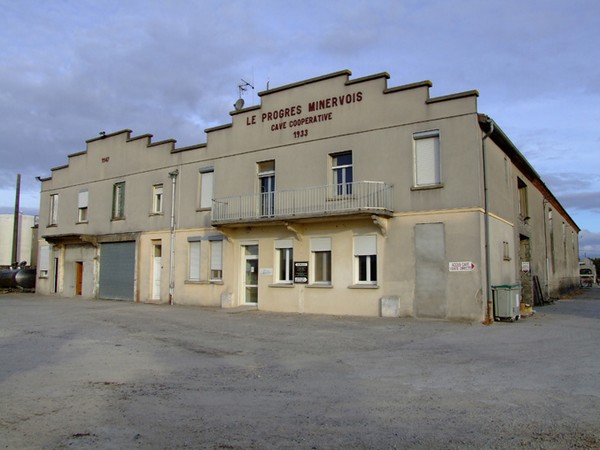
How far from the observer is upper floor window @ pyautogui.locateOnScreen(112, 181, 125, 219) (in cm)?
2619

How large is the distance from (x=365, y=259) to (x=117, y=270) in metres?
14.0

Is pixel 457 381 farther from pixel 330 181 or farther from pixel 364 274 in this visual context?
pixel 330 181

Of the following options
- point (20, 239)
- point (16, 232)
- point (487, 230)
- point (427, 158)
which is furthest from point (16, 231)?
point (487, 230)

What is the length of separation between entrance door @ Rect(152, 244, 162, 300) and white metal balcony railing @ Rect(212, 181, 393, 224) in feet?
15.5

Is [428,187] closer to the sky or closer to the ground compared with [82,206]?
closer to the ground

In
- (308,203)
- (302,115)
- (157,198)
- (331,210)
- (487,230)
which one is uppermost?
(302,115)

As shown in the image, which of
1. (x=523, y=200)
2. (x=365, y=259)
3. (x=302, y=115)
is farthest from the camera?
(x=523, y=200)

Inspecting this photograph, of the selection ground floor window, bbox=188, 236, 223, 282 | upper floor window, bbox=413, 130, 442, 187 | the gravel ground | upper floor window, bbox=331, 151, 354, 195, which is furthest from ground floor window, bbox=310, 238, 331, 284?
ground floor window, bbox=188, 236, 223, 282

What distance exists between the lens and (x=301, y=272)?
18.6 meters

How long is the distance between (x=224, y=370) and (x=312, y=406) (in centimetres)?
271

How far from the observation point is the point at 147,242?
24.4 meters

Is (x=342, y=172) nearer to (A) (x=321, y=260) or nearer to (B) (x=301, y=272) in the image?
(A) (x=321, y=260)

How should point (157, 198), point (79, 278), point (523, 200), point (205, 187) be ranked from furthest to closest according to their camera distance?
point (79, 278)
point (157, 198)
point (523, 200)
point (205, 187)

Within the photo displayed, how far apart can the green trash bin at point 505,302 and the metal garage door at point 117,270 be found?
16.7m
